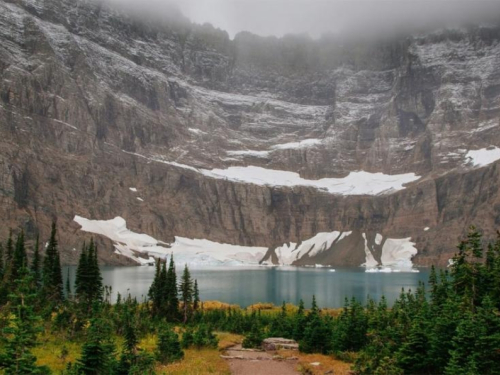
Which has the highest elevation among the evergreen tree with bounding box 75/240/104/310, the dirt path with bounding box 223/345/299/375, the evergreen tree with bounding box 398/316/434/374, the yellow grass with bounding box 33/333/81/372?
the evergreen tree with bounding box 75/240/104/310

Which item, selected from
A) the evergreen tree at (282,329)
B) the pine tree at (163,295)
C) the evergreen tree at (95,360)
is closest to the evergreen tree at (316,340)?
the evergreen tree at (282,329)

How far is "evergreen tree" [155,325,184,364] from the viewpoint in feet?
105

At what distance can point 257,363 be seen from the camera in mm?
32594

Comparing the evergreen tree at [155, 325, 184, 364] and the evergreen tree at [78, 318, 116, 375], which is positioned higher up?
the evergreen tree at [78, 318, 116, 375]

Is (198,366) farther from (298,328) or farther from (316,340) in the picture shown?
(298,328)

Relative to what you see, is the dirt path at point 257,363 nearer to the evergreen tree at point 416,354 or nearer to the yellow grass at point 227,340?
the yellow grass at point 227,340

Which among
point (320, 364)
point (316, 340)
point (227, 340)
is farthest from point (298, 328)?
point (320, 364)

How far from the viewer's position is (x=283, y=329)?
44969 millimetres

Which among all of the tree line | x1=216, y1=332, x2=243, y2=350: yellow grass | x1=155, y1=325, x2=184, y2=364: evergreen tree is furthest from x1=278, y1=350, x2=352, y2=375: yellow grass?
x1=155, y1=325, x2=184, y2=364: evergreen tree

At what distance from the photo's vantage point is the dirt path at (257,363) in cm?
2994

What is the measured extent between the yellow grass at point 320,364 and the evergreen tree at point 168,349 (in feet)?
24.3

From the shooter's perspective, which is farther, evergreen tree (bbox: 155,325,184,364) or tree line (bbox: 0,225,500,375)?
evergreen tree (bbox: 155,325,184,364)

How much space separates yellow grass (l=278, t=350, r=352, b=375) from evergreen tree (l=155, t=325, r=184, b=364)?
7417 mm

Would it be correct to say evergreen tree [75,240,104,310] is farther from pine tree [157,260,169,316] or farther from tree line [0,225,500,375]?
pine tree [157,260,169,316]
